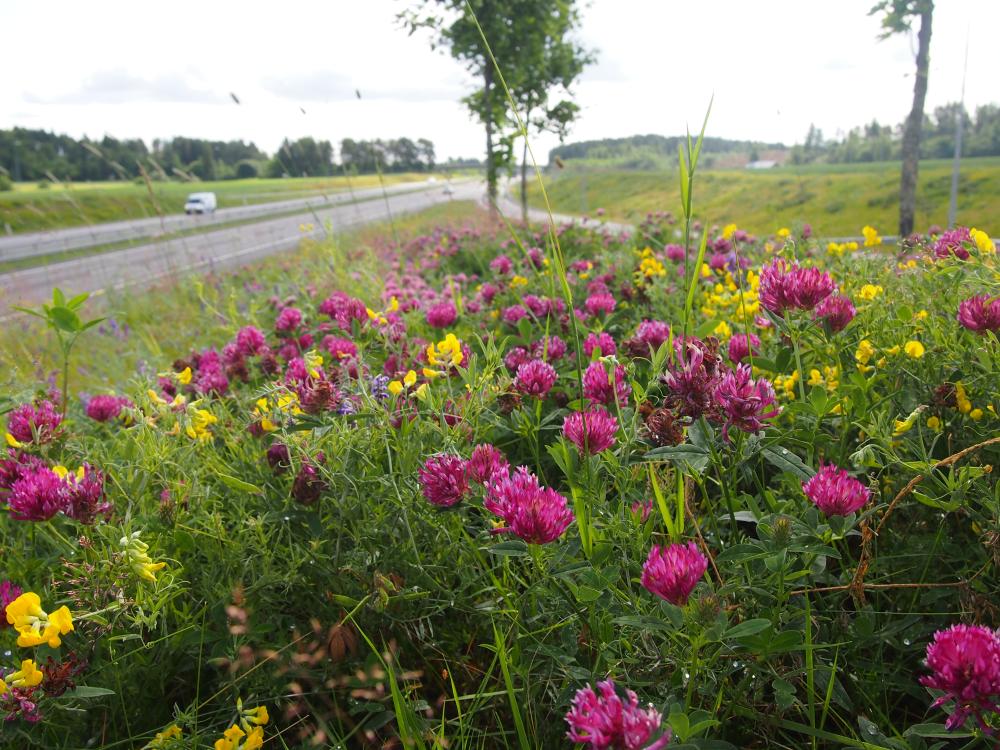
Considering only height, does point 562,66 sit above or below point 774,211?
above

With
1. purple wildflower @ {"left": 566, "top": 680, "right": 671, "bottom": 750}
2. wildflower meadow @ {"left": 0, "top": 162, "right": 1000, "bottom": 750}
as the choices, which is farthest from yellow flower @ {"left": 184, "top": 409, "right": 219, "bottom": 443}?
purple wildflower @ {"left": 566, "top": 680, "right": 671, "bottom": 750}

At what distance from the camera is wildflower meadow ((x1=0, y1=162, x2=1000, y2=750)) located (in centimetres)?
98

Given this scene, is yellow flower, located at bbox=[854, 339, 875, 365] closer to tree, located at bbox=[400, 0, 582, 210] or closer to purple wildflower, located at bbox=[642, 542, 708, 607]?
purple wildflower, located at bbox=[642, 542, 708, 607]

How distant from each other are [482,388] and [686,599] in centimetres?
70

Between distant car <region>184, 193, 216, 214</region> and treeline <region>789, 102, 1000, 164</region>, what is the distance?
107 feet

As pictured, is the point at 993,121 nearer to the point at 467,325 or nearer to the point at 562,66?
the point at 562,66

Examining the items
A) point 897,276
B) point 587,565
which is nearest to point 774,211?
point 897,276

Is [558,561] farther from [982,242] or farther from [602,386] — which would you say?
[982,242]

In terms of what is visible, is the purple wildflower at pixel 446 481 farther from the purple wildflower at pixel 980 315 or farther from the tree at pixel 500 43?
the tree at pixel 500 43

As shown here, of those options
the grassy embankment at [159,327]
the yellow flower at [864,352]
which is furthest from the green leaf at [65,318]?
the yellow flower at [864,352]

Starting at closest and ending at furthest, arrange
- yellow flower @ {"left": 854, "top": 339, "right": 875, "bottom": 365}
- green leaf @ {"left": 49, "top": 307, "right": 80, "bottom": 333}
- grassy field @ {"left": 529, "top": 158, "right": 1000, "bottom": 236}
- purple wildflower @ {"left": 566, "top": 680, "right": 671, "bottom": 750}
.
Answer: purple wildflower @ {"left": 566, "top": 680, "right": 671, "bottom": 750}
yellow flower @ {"left": 854, "top": 339, "right": 875, "bottom": 365}
green leaf @ {"left": 49, "top": 307, "right": 80, "bottom": 333}
grassy field @ {"left": 529, "top": 158, "right": 1000, "bottom": 236}

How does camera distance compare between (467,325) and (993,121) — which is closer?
(467,325)

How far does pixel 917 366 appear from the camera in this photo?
1.49 m

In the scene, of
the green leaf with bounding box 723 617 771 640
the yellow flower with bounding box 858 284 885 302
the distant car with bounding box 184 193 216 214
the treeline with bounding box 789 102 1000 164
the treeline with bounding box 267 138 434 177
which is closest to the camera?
the green leaf with bounding box 723 617 771 640
